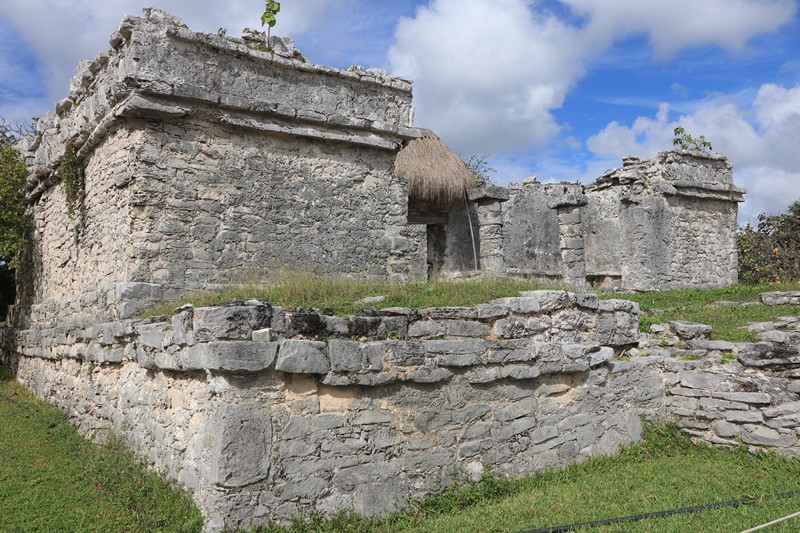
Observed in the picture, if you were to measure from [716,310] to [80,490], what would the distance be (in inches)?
341

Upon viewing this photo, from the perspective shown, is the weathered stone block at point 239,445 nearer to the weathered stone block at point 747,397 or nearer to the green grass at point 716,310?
the weathered stone block at point 747,397

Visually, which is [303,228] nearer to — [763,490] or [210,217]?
[210,217]

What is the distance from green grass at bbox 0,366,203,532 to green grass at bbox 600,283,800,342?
579cm

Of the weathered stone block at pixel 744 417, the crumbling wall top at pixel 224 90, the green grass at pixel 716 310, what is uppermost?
the crumbling wall top at pixel 224 90

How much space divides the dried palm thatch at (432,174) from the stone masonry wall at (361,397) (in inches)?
323

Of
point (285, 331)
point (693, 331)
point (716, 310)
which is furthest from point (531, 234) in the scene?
point (285, 331)

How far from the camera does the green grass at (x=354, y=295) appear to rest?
5.52 meters

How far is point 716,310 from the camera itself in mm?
9500

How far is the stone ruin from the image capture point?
4.58 metres

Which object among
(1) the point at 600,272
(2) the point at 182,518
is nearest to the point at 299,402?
(2) the point at 182,518

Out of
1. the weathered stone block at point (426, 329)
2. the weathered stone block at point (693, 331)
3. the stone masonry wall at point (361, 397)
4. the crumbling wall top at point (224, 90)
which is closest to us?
the stone masonry wall at point (361, 397)

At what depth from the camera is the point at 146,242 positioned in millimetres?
7176

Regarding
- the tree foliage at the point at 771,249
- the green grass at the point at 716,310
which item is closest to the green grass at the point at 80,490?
the green grass at the point at 716,310

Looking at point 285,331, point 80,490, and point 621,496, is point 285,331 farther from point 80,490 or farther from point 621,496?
point 621,496
